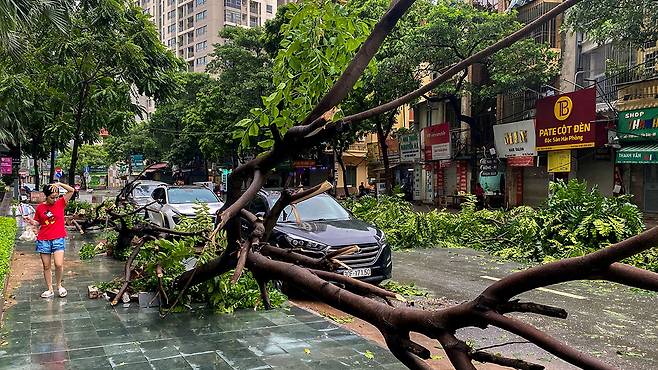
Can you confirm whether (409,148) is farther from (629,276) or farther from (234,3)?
(234,3)

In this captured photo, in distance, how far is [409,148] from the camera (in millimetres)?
33156

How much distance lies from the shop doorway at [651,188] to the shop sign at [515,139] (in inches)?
170

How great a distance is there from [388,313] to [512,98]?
980 inches

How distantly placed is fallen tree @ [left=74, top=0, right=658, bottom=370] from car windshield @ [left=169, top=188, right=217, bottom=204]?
12.3m

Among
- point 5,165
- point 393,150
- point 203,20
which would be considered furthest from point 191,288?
point 203,20

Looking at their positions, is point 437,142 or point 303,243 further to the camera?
point 437,142

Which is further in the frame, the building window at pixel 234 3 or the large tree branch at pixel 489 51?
the building window at pixel 234 3

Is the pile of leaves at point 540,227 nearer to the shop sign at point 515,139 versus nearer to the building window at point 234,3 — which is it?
the shop sign at point 515,139

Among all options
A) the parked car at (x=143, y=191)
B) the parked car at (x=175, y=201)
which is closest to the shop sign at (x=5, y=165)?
the parked car at (x=143, y=191)

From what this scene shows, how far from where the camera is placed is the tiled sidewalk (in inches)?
205

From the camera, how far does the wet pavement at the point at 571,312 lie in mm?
5977

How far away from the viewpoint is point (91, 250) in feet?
39.0

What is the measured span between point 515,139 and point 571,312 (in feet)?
56.8

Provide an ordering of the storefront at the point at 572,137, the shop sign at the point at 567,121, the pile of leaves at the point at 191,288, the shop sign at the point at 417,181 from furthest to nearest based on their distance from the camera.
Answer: the shop sign at the point at 417,181 < the storefront at the point at 572,137 < the shop sign at the point at 567,121 < the pile of leaves at the point at 191,288
